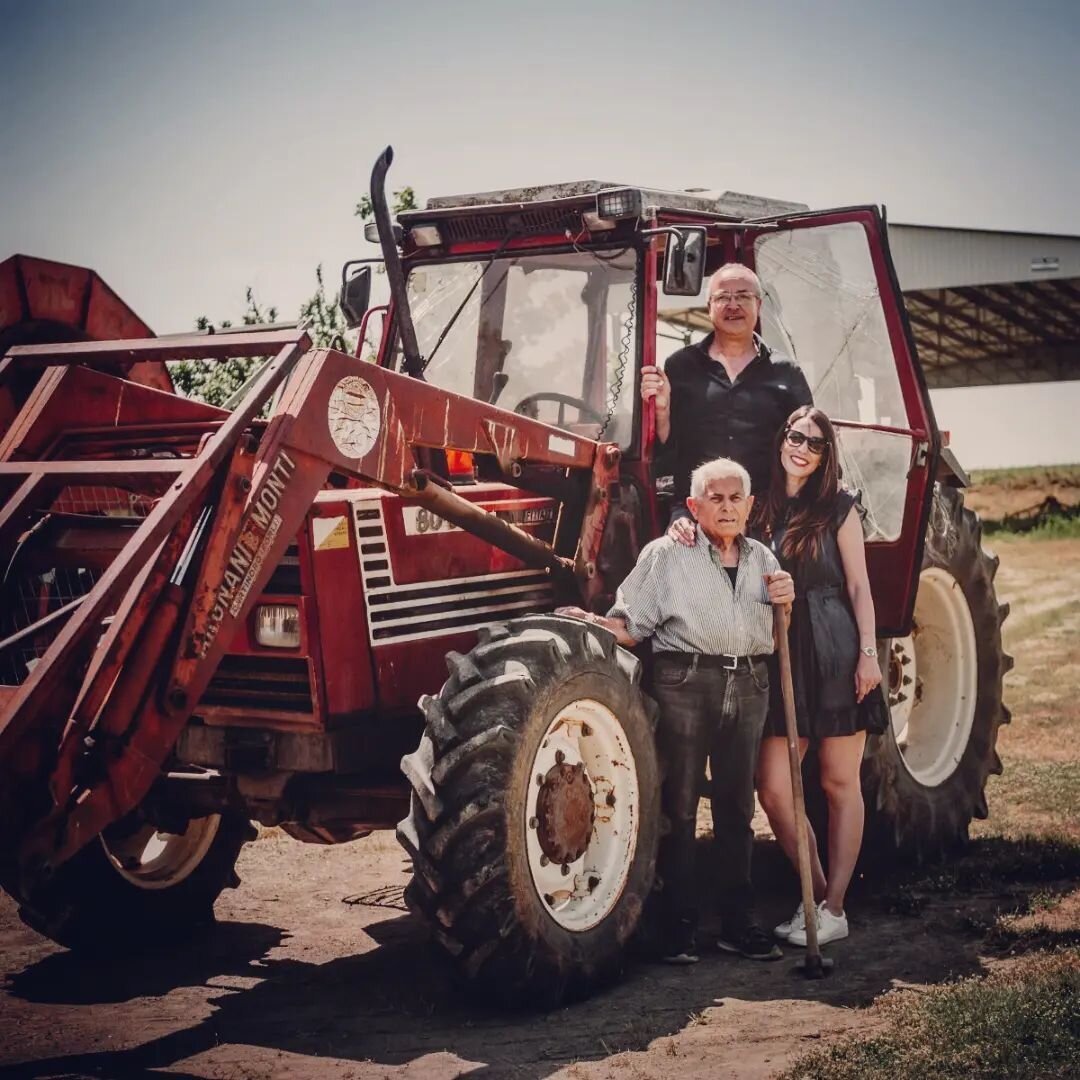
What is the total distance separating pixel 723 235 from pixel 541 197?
831 millimetres

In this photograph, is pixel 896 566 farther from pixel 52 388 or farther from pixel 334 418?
pixel 52 388

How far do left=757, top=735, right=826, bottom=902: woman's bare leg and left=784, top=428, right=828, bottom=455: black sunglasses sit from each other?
1129 mm

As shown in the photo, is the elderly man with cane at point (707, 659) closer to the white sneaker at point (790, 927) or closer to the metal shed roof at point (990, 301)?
the white sneaker at point (790, 927)

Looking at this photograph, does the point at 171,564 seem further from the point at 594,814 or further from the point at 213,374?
the point at 213,374

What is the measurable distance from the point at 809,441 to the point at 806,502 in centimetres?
26

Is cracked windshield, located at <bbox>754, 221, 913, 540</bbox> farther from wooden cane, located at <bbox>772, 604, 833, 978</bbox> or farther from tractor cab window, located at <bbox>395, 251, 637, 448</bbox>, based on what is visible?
wooden cane, located at <bbox>772, 604, 833, 978</bbox>

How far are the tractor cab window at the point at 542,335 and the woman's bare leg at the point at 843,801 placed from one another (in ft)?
4.92

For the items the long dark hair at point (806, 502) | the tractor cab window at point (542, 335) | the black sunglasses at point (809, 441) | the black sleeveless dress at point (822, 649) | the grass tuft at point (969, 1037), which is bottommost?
the grass tuft at point (969, 1037)

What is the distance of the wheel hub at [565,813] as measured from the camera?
5.11 m

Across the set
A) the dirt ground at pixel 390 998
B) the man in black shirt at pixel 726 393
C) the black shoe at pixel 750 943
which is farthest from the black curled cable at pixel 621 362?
the dirt ground at pixel 390 998

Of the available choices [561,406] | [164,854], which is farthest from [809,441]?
[164,854]

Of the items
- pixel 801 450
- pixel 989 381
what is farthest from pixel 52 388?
pixel 989 381

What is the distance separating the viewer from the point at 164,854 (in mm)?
6531

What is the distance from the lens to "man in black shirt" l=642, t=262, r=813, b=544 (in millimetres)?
6098
